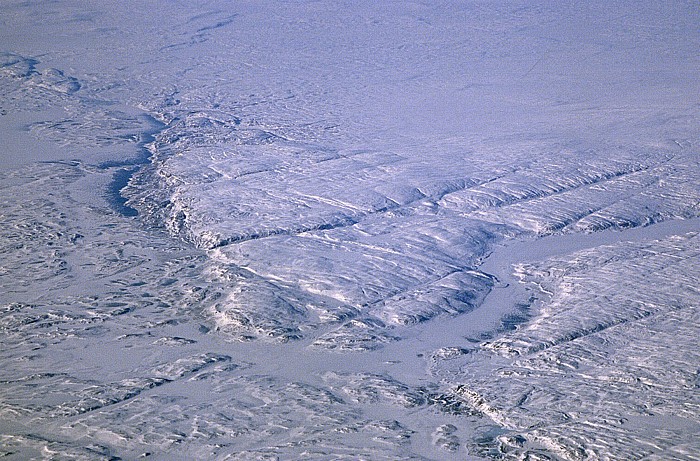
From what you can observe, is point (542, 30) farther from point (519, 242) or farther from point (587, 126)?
point (519, 242)

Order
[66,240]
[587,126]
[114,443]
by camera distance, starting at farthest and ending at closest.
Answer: [587,126]
[66,240]
[114,443]

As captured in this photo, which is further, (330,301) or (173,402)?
(330,301)

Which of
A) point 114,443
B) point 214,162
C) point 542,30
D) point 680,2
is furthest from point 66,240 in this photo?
point 680,2

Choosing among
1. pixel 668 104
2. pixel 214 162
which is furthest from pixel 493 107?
pixel 214 162

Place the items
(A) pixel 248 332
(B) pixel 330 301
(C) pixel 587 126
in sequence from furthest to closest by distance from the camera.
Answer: (C) pixel 587 126 → (B) pixel 330 301 → (A) pixel 248 332

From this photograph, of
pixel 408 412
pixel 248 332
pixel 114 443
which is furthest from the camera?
pixel 248 332

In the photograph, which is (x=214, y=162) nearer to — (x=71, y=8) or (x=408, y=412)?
(x=408, y=412)
